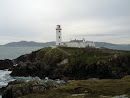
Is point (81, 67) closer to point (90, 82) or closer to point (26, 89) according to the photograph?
point (90, 82)

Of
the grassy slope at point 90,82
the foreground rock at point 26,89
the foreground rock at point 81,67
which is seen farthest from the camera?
the foreground rock at point 81,67

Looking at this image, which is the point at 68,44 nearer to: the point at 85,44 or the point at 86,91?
the point at 85,44

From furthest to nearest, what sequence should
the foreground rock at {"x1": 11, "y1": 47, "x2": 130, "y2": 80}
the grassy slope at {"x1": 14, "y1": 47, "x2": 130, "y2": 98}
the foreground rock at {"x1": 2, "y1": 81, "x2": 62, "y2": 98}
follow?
the foreground rock at {"x1": 11, "y1": 47, "x2": 130, "y2": 80} < the foreground rock at {"x1": 2, "y1": 81, "x2": 62, "y2": 98} < the grassy slope at {"x1": 14, "y1": 47, "x2": 130, "y2": 98}

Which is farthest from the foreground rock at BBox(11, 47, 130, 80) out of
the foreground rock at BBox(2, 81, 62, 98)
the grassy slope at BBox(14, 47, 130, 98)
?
the foreground rock at BBox(2, 81, 62, 98)

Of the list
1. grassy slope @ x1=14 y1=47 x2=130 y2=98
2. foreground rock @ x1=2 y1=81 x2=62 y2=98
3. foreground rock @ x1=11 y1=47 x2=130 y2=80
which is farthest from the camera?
foreground rock @ x1=11 y1=47 x2=130 y2=80

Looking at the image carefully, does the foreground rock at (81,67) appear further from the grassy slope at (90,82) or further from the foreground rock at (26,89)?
the foreground rock at (26,89)

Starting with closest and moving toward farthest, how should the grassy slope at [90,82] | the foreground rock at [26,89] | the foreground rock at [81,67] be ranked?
the grassy slope at [90,82] → the foreground rock at [26,89] → the foreground rock at [81,67]

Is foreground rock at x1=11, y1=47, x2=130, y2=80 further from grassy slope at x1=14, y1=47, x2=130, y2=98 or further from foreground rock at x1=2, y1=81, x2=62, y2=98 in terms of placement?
foreground rock at x1=2, y1=81, x2=62, y2=98

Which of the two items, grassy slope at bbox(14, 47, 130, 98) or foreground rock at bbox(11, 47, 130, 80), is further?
foreground rock at bbox(11, 47, 130, 80)

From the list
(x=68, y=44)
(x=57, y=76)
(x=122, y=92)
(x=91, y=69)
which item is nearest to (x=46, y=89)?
(x=122, y=92)

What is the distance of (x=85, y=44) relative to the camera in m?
88.5

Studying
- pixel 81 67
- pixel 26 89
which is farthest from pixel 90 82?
pixel 81 67

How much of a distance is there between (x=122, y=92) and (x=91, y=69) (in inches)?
1099

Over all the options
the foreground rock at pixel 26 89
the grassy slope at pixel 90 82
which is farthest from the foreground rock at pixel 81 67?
the foreground rock at pixel 26 89
